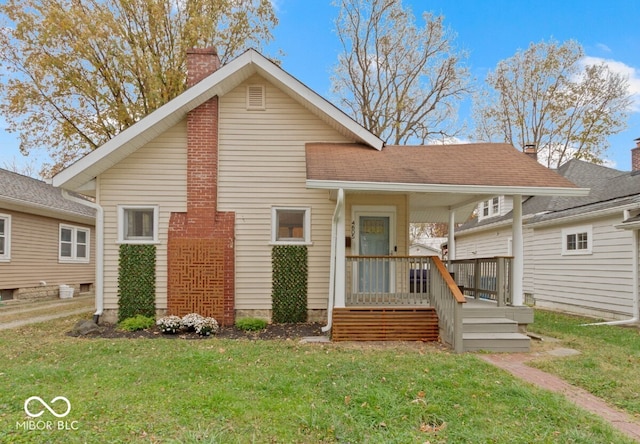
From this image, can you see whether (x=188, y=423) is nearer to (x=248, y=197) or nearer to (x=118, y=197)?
(x=248, y=197)

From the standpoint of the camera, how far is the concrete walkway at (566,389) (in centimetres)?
381

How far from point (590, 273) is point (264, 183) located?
31.4 feet

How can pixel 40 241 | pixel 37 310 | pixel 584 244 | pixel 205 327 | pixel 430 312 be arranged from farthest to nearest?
pixel 40 241 < pixel 584 244 < pixel 37 310 < pixel 205 327 < pixel 430 312

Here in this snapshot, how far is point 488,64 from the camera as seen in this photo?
24844 millimetres

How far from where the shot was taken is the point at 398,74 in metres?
22.1

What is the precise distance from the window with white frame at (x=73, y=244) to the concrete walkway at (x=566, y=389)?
1475 centimetres

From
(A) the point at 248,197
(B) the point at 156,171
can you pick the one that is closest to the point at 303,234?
(A) the point at 248,197

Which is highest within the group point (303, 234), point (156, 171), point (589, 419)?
point (156, 171)

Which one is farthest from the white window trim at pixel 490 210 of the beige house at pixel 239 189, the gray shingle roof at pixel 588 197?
the beige house at pixel 239 189

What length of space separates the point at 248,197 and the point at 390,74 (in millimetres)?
16121

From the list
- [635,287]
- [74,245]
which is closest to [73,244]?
[74,245]

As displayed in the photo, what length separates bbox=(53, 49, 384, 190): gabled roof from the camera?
27.0 ft

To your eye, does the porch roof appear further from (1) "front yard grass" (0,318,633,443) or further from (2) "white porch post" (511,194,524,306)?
(1) "front yard grass" (0,318,633,443)

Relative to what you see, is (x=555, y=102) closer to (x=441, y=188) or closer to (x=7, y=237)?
(x=441, y=188)
